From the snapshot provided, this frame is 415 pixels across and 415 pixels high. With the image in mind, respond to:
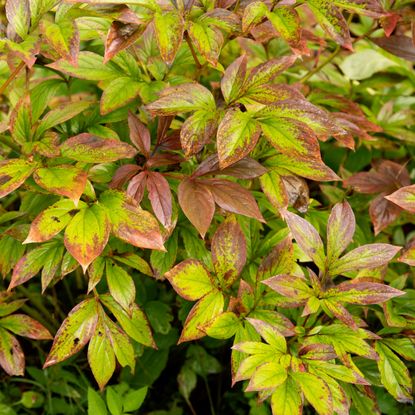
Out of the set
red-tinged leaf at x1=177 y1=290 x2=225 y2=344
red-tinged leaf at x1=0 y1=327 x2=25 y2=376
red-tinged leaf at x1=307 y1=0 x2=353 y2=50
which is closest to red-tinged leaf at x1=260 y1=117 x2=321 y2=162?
red-tinged leaf at x1=307 y1=0 x2=353 y2=50

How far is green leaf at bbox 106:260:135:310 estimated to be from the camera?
1.18 metres

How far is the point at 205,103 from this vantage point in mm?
1142

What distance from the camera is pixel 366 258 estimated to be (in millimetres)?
1135

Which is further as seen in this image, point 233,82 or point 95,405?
point 95,405

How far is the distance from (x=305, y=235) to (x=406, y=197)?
0.21 m

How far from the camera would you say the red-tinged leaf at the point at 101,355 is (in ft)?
3.94

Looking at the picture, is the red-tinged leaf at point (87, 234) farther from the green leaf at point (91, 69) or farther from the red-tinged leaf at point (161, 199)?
the green leaf at point (91, 69)

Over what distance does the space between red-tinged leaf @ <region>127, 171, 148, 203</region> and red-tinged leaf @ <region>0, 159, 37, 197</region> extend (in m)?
0.18

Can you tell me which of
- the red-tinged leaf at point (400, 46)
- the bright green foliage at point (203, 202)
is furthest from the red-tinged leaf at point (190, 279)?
the red-tinged leaf at point (400, 46)

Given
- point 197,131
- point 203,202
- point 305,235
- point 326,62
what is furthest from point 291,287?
point 326,62

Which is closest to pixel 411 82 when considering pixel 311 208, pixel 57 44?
pixel 311 208

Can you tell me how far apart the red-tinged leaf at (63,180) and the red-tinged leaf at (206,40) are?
0.99 feet

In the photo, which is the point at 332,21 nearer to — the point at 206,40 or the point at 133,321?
the point at 206,40

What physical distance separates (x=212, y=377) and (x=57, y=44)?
115cm
